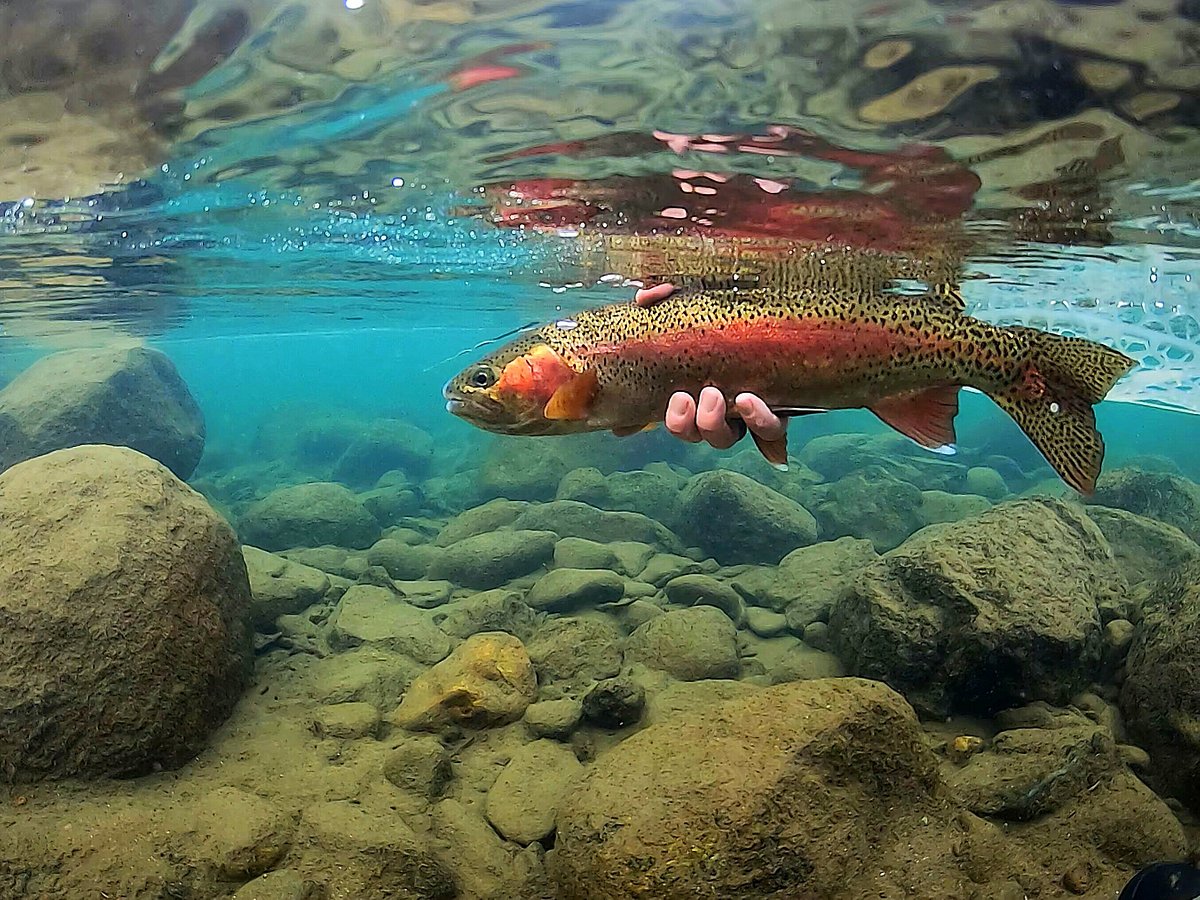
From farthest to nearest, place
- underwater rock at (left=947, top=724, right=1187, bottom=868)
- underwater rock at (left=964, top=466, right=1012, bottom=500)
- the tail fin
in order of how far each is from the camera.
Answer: underwater rock at (left=964, top=466, right=1012, bottom=500) < underwater rock at (left=947, top=724, right=1187, bottom=868) < the tail fin

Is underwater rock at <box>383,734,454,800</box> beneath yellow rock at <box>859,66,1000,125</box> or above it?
beneath

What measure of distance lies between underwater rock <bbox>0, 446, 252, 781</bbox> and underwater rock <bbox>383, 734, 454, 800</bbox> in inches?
70.4

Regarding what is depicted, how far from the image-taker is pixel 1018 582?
702 cm

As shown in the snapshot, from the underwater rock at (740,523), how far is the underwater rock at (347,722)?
653cm

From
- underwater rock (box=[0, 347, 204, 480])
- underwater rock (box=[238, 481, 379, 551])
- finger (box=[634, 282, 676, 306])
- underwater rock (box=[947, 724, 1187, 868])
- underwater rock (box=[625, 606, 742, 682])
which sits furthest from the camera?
underwater rock (box=[0, 347, 204, 480])

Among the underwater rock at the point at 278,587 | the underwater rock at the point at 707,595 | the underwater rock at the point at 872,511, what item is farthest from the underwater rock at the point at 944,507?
the underwater rock at the point at 278,587

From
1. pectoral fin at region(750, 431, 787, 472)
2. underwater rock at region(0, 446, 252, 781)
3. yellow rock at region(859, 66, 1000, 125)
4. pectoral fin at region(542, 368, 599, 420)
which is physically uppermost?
yellow rock at region(859, 66, 1000, 125)

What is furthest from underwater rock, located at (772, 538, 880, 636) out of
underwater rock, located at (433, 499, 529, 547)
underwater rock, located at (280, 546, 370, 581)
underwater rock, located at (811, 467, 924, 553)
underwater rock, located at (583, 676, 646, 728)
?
underwater rock, located at (280, 546, 370, 581)

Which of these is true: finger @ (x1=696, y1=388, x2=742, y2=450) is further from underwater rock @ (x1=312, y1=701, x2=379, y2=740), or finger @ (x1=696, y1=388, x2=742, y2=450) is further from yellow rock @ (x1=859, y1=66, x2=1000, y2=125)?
underwater rock @ (x1=312, y1=701, x2=379, y2=740)

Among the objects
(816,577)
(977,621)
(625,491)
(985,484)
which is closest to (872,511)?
(625,491)

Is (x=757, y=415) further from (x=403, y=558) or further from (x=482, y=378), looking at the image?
(x=403, y=558)

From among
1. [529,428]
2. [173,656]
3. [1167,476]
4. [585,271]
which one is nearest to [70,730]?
[173,656]

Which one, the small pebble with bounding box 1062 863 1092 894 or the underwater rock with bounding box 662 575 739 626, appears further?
the underwater rock with bounding box 662 575 739 626

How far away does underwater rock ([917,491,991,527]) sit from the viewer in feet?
46.7
